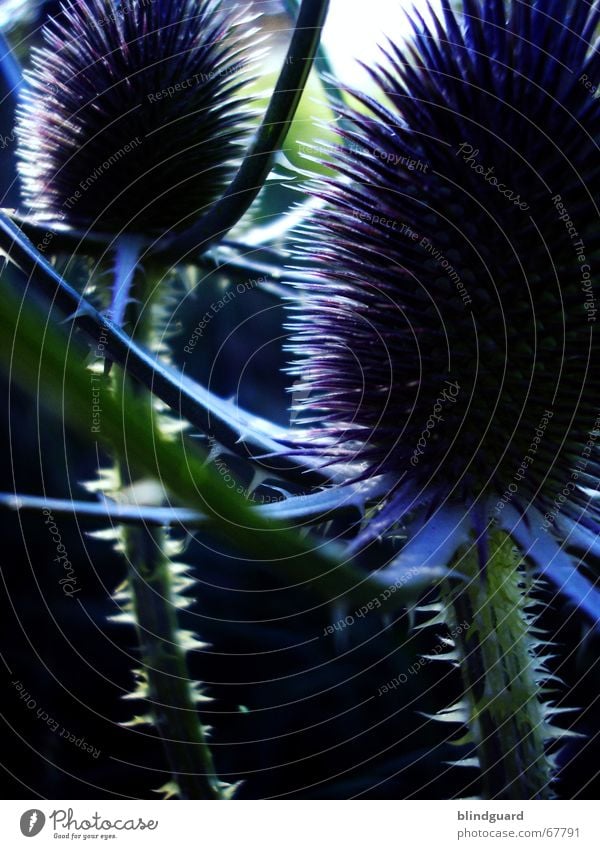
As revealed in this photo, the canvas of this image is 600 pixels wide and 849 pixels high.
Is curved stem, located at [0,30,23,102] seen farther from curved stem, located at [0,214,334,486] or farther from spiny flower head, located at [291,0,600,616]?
spiny flower head, located at [291,0,600,616]

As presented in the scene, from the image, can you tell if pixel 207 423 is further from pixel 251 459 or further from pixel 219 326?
pixel 219 326

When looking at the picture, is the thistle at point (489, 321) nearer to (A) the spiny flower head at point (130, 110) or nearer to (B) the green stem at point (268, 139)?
(B) the green stem at point (268, 139)

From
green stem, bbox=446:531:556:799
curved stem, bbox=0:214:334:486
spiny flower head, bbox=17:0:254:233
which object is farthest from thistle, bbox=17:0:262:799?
green stem, bbox=446:531:556:799

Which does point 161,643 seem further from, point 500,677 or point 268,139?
point 268,139

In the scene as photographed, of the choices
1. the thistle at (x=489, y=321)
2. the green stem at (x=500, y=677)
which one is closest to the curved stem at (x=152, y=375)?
the thistle at (x=489, y=321)

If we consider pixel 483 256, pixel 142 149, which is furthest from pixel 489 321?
pixel 142 149

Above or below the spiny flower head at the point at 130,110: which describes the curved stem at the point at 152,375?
below

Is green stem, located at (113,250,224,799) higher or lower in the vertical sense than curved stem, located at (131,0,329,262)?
lower
